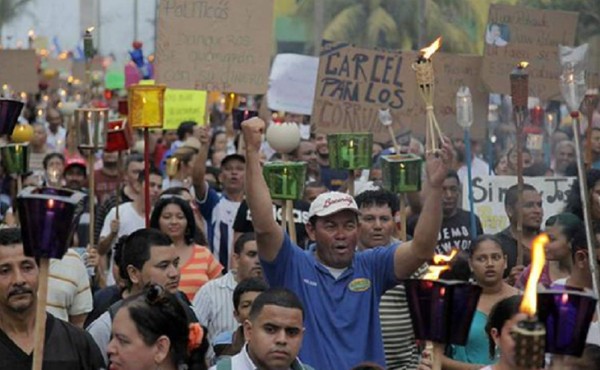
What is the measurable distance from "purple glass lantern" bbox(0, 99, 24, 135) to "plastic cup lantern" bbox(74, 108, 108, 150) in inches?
115

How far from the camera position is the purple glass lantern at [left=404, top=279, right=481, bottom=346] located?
205 inches

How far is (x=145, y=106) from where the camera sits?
11.4 metres

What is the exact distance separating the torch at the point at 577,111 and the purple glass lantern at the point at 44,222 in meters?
2.24

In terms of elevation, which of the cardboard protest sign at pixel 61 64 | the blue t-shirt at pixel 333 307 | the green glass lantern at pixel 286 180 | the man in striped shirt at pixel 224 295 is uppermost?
the green glass lantern at pixel 286 180

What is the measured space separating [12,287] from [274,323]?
0.94 meters

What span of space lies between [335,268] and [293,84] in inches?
386

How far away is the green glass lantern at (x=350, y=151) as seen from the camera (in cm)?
1084

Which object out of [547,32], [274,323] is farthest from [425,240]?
[547,32]

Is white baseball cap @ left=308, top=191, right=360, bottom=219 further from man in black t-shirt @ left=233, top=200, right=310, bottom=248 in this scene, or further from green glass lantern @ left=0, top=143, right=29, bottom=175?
green glass lantern @ left=0, top=143, right=29, bottom=175

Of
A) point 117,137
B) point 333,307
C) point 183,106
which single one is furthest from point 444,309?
point 183,106

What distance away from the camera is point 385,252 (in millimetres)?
7801

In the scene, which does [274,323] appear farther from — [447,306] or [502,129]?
[502,129]

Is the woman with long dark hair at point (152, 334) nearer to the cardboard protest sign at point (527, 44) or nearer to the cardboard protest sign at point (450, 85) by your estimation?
the cardboard protest sign at point (527, 44)

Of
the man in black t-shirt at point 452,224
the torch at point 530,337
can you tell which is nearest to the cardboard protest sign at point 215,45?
the man in black t-shirt at point 452,224
